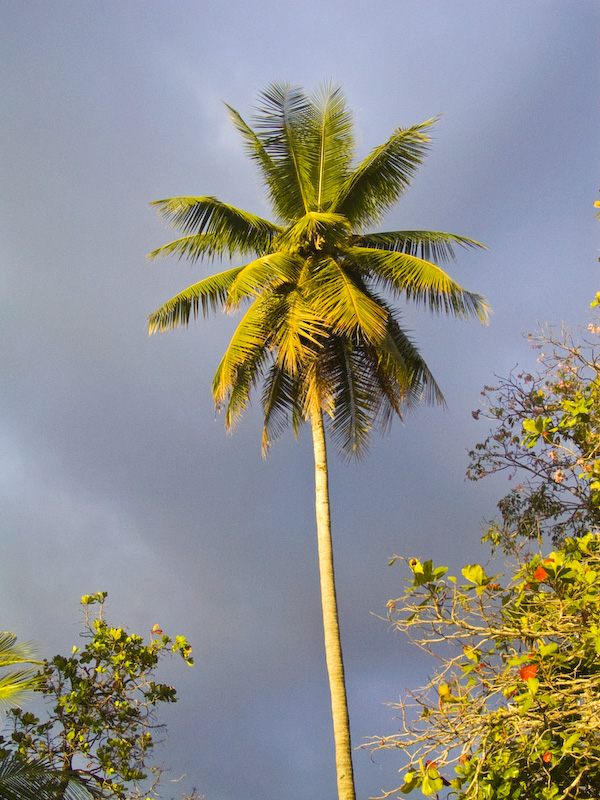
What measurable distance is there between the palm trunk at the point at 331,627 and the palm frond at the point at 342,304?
163 centimetres

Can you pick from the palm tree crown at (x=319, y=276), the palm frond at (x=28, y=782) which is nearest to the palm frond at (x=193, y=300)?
the palm tree crown at (x=319, y=276)

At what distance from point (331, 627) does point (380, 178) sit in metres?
7.29

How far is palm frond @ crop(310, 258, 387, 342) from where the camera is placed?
31.5 ft

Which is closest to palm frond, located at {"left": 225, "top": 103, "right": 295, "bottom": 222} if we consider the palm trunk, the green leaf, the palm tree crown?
the palm tree crown

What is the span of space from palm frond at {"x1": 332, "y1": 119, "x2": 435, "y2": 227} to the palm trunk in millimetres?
3815

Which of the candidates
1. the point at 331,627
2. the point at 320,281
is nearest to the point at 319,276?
the point at 320,281

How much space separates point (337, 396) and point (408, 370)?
4.21ft

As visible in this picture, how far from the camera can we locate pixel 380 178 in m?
11.5

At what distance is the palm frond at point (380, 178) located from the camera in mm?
10859

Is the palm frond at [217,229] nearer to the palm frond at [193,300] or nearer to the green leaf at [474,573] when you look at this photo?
the palm frond at [193,300]

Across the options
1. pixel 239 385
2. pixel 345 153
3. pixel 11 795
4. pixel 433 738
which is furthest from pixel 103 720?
pixel 345 153

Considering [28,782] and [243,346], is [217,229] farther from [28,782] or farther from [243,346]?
[28,782]

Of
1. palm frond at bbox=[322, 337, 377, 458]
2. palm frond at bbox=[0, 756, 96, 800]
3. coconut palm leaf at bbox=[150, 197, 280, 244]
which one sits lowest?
palm frond at bbox=[0, 756, 96, 800]

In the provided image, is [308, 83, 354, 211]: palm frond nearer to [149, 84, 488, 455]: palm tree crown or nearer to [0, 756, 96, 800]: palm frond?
[149, 84, 488, 455]: palm tree crown
